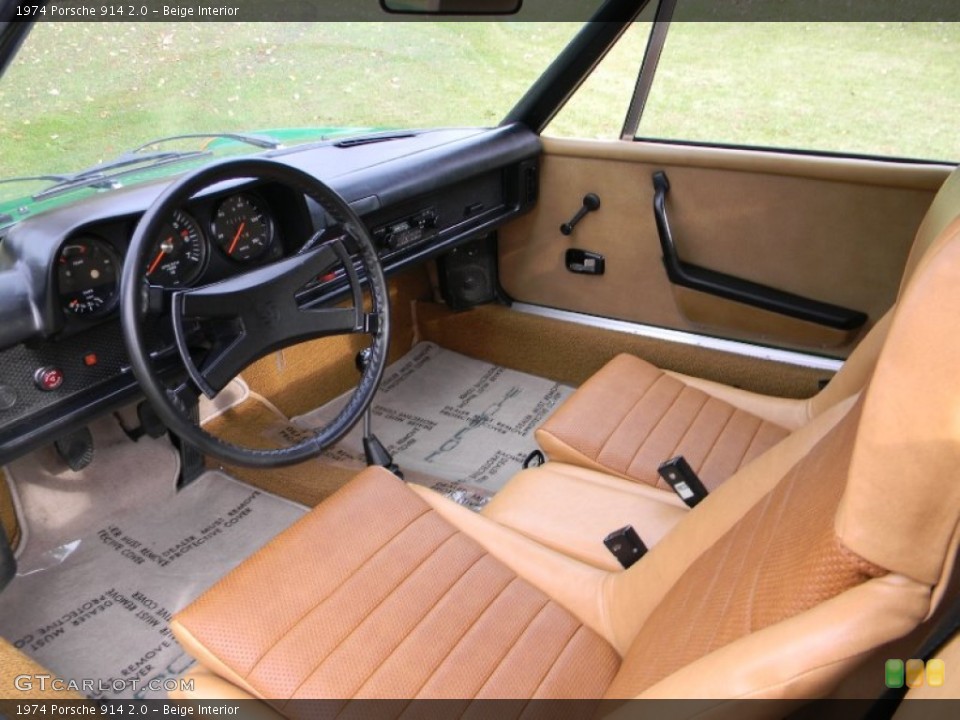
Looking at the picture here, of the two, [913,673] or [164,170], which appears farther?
[164,170]

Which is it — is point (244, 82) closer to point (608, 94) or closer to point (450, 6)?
point (450, 6)

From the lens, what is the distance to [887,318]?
1325 mm

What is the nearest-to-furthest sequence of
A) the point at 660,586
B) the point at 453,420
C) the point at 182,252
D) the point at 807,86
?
the point at 660,586, the point at 182,252, the point at 807,86, the point at 453,420

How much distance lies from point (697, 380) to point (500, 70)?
1247 millimetres

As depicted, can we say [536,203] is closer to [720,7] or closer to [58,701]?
[720,7]

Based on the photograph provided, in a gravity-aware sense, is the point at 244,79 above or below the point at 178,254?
above

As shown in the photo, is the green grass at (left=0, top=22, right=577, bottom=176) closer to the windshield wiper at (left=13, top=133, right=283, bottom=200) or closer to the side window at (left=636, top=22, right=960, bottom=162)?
the windshield wiper at (left=13, top=133, right=283, bottom=200)

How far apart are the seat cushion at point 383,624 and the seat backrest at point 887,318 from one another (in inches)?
26.3

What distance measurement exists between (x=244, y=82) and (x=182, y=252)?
0.78 metres

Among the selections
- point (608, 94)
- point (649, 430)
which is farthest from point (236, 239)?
point (608, 94)

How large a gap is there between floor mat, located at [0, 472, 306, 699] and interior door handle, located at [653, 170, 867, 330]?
1.29m

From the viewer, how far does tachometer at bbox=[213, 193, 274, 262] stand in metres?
1.62

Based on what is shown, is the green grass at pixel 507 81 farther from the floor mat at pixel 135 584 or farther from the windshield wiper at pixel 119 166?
the floor mat at pixel 135 584

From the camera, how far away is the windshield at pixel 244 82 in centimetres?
156
